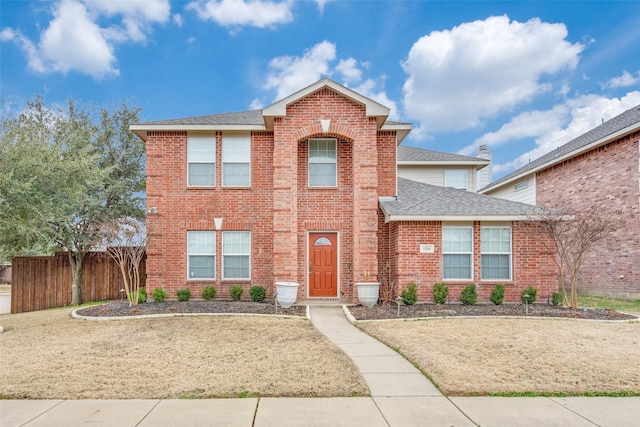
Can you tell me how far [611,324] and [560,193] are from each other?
937cm

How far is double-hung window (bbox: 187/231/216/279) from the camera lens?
42.0 feet

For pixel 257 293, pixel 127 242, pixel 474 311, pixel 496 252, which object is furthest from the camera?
pixel 496 252

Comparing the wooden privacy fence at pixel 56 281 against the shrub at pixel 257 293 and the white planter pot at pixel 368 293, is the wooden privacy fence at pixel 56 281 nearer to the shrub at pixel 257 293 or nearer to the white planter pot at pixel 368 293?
the shrub at pixel 257 293

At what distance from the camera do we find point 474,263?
12.2 meters

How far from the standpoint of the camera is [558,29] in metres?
14.8

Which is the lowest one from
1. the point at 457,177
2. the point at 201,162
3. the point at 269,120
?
the point at 201,162

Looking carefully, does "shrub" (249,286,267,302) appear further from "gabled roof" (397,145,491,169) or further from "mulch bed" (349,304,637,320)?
"gabled roof" (397,145,491,169)

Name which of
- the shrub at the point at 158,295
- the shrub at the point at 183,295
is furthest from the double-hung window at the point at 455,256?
the shrub at the point at 158,295

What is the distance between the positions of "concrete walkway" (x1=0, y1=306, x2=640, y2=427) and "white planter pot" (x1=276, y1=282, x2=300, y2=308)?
6.46 m

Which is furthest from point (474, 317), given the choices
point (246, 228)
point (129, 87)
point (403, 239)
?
point (129, 87)

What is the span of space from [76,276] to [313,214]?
948 centimetres

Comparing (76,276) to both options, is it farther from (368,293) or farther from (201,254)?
→ (368,293)

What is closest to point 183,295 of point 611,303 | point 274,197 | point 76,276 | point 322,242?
point 274,197

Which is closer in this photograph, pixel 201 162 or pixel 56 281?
pixel 201 162
